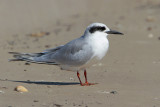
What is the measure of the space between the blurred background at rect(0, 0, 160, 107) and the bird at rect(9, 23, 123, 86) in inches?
13.6

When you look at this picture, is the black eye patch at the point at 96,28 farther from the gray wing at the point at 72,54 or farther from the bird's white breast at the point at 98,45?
the gray wing at the point at 72,54

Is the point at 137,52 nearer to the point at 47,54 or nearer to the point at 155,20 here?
the point at 47,54

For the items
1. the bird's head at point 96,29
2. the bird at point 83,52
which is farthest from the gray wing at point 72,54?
the bird's head at point 96,29

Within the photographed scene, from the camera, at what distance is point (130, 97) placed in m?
6.04

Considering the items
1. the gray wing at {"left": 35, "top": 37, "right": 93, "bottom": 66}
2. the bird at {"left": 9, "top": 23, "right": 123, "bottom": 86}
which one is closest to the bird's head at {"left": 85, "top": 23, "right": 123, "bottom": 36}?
the bird at {"left": 9, "top": 23, "right": 123, "bottom": 86}

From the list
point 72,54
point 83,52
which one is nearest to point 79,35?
point 72,54

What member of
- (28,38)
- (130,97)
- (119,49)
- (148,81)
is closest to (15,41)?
(28,38)

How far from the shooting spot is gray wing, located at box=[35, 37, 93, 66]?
679 cm

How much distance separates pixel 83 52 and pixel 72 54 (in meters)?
0.22

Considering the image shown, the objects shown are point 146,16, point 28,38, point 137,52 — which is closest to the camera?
point 137,52

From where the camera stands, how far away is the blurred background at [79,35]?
19.5 ft

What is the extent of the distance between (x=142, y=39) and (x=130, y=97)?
492cm

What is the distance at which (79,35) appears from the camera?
11414mm

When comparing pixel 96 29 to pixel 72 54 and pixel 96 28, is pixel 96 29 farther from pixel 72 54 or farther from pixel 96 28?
pixel 72 54
